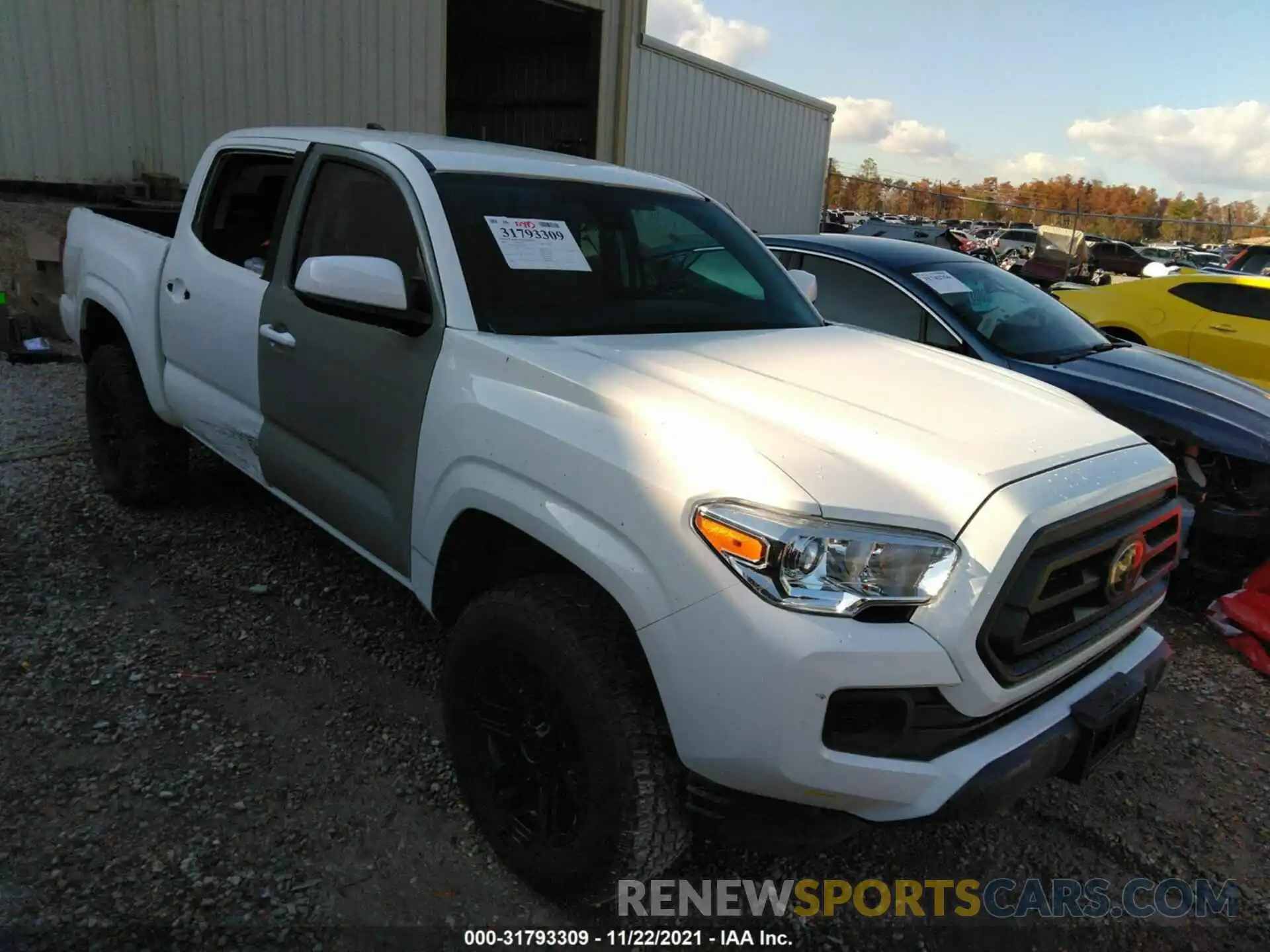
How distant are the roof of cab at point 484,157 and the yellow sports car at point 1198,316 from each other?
5212 millimetres

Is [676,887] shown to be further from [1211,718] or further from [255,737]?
[1211,718]

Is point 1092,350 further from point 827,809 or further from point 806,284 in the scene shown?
point 827,809

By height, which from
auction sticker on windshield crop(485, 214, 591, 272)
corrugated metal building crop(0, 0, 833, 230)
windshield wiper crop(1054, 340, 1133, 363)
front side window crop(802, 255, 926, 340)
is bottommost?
windshield wiper crop(1054, 340, 1133, 363)

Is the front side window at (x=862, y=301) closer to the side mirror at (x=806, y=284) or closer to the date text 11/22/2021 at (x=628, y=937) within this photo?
the side mirror at (x=806, y=284)

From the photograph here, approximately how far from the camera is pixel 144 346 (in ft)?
13.2

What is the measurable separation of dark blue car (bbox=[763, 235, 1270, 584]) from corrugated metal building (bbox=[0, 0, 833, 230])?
6.40m

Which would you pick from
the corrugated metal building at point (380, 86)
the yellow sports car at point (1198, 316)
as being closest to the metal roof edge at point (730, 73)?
the corrugated metal building at point (380, 86)

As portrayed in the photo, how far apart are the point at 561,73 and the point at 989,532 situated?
570 inches

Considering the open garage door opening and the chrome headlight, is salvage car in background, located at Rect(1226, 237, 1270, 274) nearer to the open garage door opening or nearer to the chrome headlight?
the open garage door opening

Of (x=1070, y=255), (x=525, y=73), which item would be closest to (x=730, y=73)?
(x=525, y=73)

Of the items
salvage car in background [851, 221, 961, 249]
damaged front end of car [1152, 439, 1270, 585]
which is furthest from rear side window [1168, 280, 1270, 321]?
salvage car in background [851, 221, 961, 249]

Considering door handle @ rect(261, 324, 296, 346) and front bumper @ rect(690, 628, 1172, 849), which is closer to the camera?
front bumper @ rect(690, 628, 1172, 849)

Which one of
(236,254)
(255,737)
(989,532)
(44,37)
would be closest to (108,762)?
(255,737)

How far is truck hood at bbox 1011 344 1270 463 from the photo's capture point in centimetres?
424
